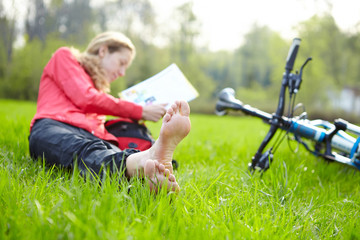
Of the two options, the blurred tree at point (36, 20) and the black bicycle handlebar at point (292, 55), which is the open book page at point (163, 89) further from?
the blurred tree at point (36, 20)

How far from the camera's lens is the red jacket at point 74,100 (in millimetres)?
2092

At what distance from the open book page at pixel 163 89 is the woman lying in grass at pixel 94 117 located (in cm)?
23

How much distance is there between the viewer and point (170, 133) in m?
1.42

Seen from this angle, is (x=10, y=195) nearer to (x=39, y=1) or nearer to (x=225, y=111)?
(x=225, y=111)

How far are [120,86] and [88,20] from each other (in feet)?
22.7

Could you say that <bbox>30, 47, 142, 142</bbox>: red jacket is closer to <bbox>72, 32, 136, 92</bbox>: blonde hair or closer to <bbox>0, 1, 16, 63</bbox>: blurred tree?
<bbox>72, 32, 136, 92</bbox>: blonde hair

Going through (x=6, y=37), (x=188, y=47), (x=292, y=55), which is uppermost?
(x=188, y=47)

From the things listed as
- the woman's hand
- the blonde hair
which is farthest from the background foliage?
the woman's hand

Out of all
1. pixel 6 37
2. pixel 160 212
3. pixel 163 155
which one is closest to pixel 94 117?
pixel 163 155

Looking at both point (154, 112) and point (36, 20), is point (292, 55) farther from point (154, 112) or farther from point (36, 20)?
point (36, 20)

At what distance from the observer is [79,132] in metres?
2.01

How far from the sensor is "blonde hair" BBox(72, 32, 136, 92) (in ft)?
7.90

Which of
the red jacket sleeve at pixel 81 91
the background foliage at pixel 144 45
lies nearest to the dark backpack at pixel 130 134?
the red jacket sleeve at pixel 81 91

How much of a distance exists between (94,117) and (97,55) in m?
0.56
